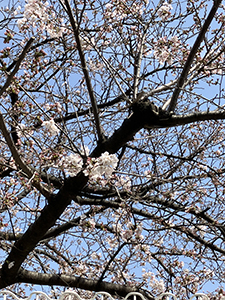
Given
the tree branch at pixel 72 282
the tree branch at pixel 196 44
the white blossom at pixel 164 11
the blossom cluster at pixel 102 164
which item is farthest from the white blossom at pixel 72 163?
the white blossom at pixel 164 11

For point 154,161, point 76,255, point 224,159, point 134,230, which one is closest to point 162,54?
point 154,161

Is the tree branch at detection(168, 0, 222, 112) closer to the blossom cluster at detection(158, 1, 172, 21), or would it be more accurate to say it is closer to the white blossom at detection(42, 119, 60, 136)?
the white blossom at detection(42, 119, 60, 136)

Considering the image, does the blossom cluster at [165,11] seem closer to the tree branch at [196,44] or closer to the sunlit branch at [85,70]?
the tree branch at [196,44]

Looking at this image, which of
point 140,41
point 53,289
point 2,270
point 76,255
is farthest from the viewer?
point 76,255

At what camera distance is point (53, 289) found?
4867mm

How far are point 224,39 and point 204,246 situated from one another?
2648 mm

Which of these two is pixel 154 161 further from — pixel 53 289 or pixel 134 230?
pixel 53 289

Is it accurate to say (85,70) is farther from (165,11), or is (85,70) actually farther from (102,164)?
(165,11)

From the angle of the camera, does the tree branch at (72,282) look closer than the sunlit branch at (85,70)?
No

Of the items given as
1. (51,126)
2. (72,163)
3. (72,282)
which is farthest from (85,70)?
(72,282)

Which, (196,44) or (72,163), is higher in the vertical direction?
(196,44)

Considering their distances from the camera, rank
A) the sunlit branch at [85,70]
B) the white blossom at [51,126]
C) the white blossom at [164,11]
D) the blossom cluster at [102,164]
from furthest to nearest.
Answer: the white blossom at [164,11] < the white blossom at [51,126] < the sunlit branch at [85,70] < the blossom cluster at [102,164]

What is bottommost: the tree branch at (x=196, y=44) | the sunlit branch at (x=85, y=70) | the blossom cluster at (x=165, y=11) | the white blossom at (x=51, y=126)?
the white blossom at (x=51, y=126)

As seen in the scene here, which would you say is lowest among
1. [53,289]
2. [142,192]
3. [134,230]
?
[53,289]
